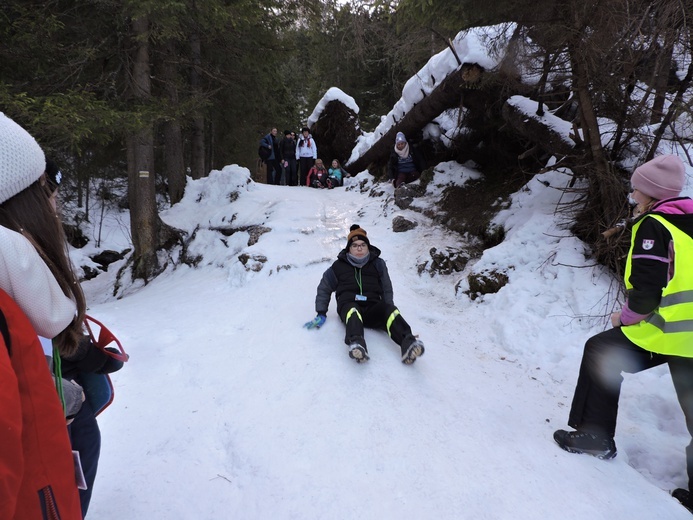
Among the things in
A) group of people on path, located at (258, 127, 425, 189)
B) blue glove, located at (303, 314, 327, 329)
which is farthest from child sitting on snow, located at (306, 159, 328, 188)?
A: blue glove, located at (303, 314, 327, 329)

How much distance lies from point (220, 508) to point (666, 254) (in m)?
3.13

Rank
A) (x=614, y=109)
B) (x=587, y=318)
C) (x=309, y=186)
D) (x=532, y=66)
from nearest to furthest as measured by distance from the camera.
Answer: (x=587, y=318), (x=614, y=109), (x=532, y=66), (x=309, y=186)

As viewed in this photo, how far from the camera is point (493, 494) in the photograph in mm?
2438

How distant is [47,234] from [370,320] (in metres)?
3.35

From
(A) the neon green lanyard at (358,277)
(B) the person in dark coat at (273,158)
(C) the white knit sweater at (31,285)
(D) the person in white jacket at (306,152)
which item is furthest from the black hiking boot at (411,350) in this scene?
(D) the person in white jacket at (306,152)

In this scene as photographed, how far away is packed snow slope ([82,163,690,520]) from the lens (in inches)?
94.5

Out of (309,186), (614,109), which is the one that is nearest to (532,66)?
(614,109)

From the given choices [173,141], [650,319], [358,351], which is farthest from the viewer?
[173,141]

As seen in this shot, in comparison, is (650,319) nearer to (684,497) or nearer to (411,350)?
(684,497)

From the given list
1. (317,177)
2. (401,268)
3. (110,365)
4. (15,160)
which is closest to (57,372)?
(110,365)

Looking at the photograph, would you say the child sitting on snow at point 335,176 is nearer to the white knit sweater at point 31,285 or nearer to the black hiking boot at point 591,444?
the black hiking boot at point 591,444

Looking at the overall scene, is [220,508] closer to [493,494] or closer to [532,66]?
[493,494]

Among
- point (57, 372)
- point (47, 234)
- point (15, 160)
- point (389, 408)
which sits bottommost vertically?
point (389, 408)

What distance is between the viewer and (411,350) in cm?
371
